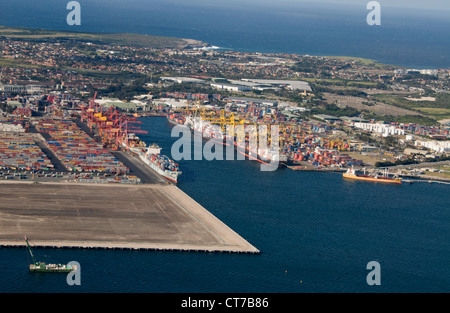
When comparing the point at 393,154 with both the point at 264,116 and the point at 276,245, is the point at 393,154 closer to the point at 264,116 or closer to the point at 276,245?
the point at 264,116

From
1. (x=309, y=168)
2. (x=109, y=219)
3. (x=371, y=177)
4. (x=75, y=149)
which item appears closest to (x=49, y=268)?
(x=109, y=219)

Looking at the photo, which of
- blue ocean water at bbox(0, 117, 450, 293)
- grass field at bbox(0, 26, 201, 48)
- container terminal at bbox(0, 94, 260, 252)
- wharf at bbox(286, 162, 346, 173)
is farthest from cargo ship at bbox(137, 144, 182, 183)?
grass field at bbox(0, 26, 201, 48)

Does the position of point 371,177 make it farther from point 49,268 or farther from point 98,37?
point 98,37

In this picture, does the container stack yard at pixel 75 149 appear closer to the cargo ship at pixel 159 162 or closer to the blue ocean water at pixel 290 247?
the cargo ship at pixel 159 162

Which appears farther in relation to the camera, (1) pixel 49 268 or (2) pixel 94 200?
(2) pixel 94 200

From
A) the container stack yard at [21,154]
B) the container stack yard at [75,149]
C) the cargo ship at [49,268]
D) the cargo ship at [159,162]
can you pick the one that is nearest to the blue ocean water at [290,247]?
the cargo ship at [49,268]

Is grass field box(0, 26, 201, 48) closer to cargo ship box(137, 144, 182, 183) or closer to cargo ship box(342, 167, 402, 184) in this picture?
cargo ship box(137, 144, 182, 183)

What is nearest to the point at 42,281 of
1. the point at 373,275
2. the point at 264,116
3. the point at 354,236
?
the point at 373,275
